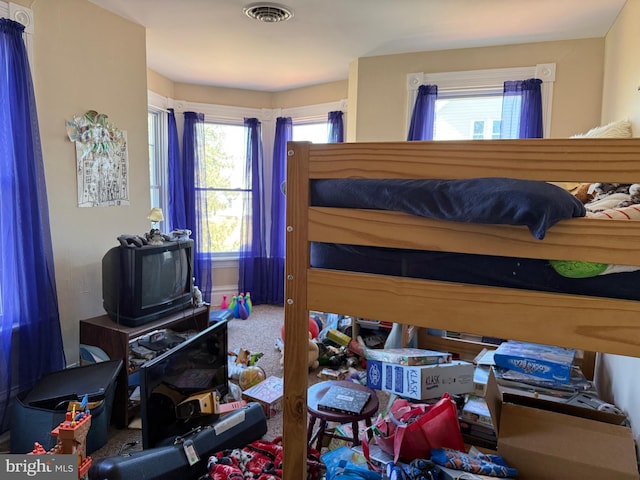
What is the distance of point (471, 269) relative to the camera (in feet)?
3.01

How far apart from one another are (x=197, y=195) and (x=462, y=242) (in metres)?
3.72

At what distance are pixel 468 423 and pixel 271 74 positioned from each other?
3387 millimetres

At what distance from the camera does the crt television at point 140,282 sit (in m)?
2.29

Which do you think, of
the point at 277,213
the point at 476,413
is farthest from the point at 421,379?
the point at 277,213

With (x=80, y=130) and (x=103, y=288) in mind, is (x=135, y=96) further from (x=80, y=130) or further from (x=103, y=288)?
(x=103, y=288)

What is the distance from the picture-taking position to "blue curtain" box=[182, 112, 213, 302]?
13.6 feet

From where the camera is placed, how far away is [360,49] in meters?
3.16

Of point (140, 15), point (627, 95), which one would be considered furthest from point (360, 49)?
point (627, 95)

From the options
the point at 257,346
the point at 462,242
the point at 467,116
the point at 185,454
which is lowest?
the point at 257,346

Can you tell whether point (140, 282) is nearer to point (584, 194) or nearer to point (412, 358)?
point (412, 358)

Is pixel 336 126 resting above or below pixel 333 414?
above

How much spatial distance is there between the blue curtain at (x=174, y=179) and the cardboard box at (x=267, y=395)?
7.27 ft
